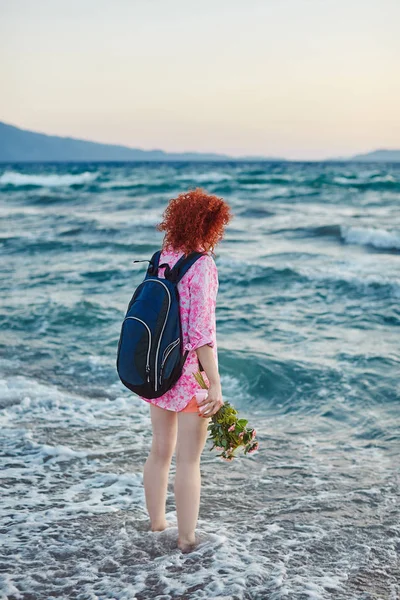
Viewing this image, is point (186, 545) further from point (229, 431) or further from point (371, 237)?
point (371, 237)

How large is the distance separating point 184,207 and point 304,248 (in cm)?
1388

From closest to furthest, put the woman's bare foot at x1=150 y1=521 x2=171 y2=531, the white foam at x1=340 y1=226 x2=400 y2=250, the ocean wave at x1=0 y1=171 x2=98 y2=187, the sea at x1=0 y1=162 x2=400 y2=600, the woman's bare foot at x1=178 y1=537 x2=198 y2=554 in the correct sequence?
the sea at x1=0 y1=162 x2=400 y2=600, the woman's bare foot at x1=178 y1=537 x2=198 y2=554, the woman's bare foot at x1=150 y1=521 x2=171 y2=531, the white foam at x1=340 y1=226 x2=400 y2=250, the ocean wave at x1=0 y1=171 x2=98 y2=187

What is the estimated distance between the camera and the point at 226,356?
835 centimetres

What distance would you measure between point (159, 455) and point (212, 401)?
1.79ft

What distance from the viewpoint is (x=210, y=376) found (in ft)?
11.5

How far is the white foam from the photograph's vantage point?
58.1 ft

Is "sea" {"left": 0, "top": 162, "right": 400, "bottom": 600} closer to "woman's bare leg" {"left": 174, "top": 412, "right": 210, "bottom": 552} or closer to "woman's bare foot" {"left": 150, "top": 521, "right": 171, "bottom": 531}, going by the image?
"woman's bare foot" {"left": 150, "top": 521, "right": 171, "bottom": 531}

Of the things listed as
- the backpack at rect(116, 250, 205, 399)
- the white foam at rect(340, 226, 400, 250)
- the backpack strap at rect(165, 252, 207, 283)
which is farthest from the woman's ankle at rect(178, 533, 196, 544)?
the white foam at rect(340, 226, 400, 250)

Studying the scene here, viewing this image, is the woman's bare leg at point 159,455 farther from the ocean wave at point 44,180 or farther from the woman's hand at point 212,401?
the ocean wave at point 44,180

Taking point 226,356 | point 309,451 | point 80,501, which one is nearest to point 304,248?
point 226,356

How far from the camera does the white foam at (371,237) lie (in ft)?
58.1

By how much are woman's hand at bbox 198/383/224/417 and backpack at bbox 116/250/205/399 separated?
0.60 ft

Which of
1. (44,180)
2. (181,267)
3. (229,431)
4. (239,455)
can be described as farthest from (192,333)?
(44,180)

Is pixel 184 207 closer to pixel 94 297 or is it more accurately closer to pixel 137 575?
pixel 137 575
